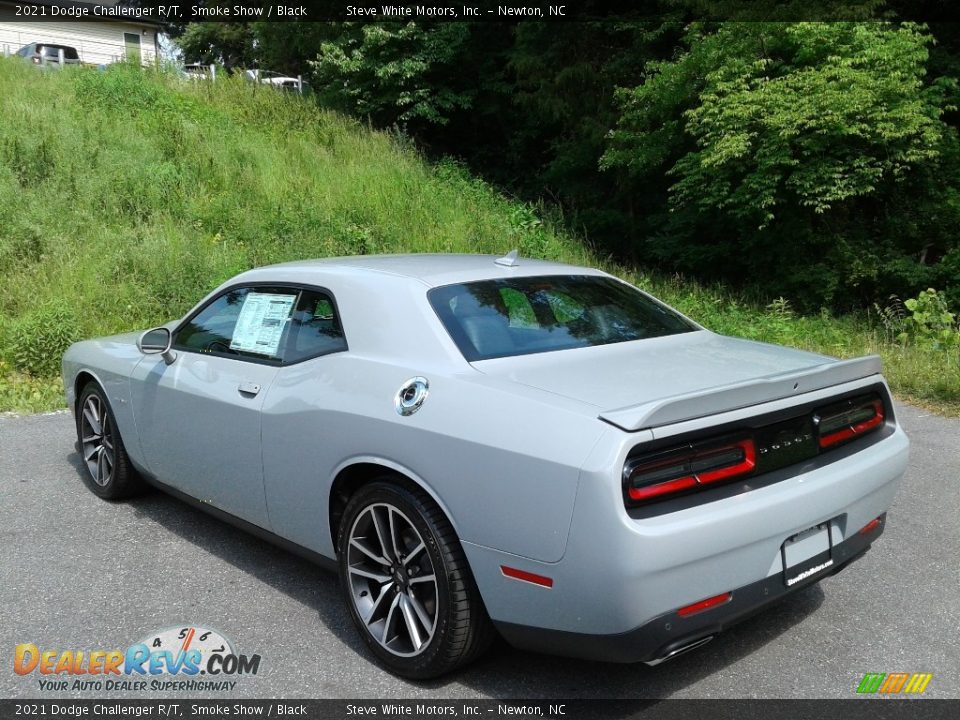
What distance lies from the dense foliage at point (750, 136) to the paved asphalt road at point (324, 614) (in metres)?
8.61

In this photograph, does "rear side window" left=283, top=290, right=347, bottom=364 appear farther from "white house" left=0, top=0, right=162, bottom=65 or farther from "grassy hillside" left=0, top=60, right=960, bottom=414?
"white house" left=0, top=0, right=162, bottom=65

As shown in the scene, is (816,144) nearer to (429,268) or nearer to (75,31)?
(429,268)

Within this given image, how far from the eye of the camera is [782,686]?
3.01 meters

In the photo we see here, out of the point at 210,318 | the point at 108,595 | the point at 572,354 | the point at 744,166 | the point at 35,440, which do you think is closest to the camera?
the point at 572,354

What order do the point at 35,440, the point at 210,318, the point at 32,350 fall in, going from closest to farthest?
the point at 210,318 < the point at 35,440 < the point at 32,350

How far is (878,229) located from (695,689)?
41.7 ft

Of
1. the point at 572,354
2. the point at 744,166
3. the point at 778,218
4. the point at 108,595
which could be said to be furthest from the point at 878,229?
the point at 108,595

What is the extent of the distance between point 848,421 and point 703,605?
3.59ft

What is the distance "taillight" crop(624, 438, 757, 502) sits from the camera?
2.58 m

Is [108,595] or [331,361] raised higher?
[331,361]

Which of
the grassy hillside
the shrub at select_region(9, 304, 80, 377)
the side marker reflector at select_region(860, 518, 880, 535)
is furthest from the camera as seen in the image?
the grassy hillside

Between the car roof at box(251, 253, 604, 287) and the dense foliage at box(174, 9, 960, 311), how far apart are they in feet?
31.1

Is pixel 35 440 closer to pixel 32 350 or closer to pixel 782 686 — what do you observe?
pixel 32 350

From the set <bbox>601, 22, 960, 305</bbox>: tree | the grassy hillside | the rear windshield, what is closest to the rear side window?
the rear windshield
